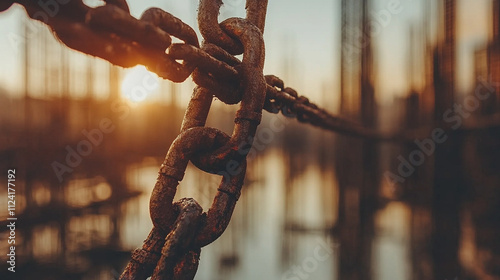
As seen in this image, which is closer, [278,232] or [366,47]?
[366,47]

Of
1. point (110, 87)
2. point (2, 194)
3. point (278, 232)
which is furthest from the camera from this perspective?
point (278, 232)

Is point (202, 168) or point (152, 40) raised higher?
point (152, 40)

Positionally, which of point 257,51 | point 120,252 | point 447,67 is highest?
point 447,67

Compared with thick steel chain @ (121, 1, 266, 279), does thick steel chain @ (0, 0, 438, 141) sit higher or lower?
higher

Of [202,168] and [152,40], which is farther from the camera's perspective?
[202,168]

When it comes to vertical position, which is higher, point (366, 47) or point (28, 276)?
point (366, 47)

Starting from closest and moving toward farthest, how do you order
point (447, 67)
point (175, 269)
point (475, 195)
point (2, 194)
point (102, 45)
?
point (102, 45), point (175, 269), point (447, 67), point (475, 195), point (2, 194)

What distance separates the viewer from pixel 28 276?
9.71 meters

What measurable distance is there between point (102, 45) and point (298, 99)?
3.76 feet

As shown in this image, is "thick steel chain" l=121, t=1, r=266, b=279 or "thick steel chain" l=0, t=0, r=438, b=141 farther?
"thick steel chain" l=121, t=1, r=266, b=279

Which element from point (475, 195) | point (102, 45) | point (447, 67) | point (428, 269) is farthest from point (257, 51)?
point (428, 269)

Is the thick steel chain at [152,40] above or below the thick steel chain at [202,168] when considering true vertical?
above

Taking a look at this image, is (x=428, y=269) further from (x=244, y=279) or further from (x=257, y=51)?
(x=257, y=51)

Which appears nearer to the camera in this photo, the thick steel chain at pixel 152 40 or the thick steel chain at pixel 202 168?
the thick steel chain at pixel 152 40
